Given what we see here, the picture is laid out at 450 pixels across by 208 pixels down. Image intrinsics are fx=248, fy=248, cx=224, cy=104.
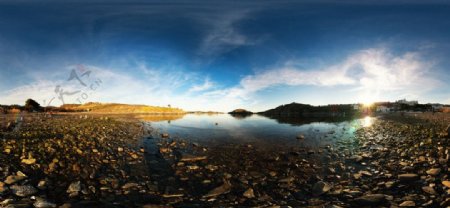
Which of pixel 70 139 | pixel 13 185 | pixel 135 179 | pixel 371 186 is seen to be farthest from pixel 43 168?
pixel 371 186

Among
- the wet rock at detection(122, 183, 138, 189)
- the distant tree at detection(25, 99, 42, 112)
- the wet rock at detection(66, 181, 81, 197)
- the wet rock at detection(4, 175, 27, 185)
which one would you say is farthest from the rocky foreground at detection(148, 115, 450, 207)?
the distant tree at detection(25, 99, 42, 112)

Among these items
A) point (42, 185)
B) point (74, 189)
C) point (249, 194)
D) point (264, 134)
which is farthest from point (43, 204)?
point (264, 134)

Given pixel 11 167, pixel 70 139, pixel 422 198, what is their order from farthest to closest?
pixel 70 139
pixel 11 167
pixel 422 198

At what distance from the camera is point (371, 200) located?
7.92 m

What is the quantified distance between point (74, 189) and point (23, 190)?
1470 mm

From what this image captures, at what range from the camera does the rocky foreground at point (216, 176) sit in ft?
26.4

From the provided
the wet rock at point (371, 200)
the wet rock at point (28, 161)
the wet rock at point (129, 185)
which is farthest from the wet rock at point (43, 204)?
the wet rock at point (371, 200)

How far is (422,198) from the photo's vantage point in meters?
7.98

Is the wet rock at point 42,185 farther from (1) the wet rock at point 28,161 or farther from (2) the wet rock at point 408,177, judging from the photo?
(2) the wet rock at point 408,177

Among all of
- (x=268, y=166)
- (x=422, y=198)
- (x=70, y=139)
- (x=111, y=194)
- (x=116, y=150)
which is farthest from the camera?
(x=70, y=139)

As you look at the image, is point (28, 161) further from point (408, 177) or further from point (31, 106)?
point (31, 106)

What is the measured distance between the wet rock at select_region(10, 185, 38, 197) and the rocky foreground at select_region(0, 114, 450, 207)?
3 centimetres

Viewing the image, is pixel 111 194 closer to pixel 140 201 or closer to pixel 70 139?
pixel 140 201

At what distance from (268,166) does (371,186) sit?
463 cm
